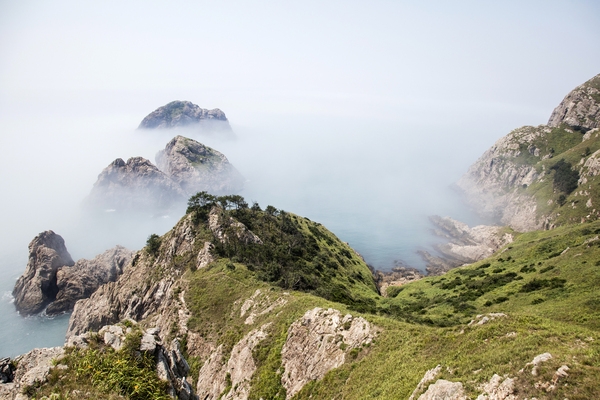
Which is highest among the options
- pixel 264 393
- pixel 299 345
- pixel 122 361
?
pixel 122 361

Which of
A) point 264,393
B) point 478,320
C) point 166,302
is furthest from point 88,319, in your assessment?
point 478,320

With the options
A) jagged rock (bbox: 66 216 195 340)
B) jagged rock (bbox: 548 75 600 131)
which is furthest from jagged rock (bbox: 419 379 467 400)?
jagged rock (bbox: 548 75 600 131)

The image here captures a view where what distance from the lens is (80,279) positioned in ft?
465

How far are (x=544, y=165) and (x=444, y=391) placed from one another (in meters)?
195

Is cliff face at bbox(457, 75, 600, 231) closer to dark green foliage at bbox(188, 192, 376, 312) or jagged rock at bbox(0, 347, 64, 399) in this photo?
dark green foliage at bbox(188, 192, 376, 312)

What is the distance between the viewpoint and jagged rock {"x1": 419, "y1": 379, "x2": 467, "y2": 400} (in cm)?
1864

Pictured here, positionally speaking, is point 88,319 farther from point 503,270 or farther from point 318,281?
point 503,270

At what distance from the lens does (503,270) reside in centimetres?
7038

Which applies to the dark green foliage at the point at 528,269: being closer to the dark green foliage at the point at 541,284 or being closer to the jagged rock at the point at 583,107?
the dark green foliage at the point at 541,284

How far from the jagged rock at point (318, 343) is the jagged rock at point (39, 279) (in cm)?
16268

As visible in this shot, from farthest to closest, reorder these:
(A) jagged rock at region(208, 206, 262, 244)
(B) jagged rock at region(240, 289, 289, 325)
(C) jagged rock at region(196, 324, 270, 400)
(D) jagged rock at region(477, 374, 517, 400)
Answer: (A) jagged rock at region(208, 206, 262, 244) → (B) jagged rock at region(240, 289, 289, 325) → (C) jagged rock at region(196, 324, 270, 400) → (D) jagged rock at region(477, 374, 517, 400)

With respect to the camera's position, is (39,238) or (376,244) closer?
(39,238)

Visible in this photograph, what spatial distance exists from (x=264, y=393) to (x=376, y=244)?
155861mm

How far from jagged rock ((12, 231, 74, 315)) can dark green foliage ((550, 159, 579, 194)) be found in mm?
246883
